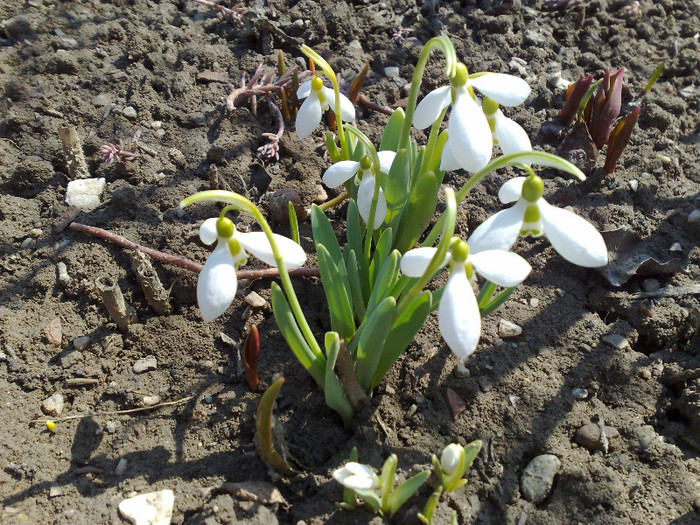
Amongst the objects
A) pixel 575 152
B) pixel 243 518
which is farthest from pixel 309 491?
pixel 575 152

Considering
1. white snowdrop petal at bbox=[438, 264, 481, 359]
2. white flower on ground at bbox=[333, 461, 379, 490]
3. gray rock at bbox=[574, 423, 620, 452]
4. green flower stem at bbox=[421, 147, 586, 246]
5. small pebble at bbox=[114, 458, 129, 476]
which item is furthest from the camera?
gray rock at bbox=[574, 423, 620, 452]

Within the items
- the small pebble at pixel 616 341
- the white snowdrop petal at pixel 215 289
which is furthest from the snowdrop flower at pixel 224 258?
the small pebble at pixel 616 341

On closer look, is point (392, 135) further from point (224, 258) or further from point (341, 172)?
point (224, 258)

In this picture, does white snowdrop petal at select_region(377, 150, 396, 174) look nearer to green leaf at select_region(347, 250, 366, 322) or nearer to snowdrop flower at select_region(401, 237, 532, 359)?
green leaf at select_region(347, 250, 366, 322)

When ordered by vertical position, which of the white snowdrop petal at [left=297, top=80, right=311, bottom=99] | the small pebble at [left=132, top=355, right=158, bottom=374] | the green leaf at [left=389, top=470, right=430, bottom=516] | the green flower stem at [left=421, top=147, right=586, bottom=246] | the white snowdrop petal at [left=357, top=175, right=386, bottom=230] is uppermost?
the green flower stem at [left=421, top=147, right=586, bottom=246]

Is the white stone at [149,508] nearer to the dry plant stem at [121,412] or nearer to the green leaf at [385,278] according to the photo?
the dry plant stem at [121,412]

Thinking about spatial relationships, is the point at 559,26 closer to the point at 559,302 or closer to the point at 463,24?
the point at 463,24

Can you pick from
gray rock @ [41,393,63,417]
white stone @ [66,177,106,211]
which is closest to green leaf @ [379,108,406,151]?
white stone @ [66,177,106,211]
